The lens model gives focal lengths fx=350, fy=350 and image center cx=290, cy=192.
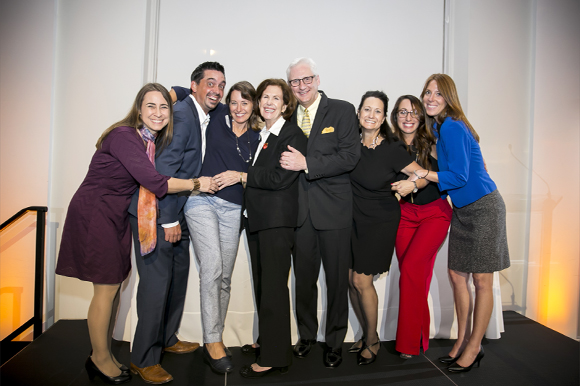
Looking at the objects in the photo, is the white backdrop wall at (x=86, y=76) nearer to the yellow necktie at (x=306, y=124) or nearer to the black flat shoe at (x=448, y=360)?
the yellow necktie at (x=306, y=124)

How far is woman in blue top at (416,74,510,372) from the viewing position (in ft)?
8.14

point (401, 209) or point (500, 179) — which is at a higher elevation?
point (500, 179)

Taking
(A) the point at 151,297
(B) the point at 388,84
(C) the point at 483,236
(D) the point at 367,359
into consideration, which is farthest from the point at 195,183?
(B) the point at 388,84

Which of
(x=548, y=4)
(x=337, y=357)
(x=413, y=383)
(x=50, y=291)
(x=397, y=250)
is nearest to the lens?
(x=413, y=383)

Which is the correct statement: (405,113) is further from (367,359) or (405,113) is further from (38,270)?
(38,270)

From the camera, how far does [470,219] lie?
8.45ft

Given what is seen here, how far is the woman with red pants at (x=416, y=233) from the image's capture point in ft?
8.60

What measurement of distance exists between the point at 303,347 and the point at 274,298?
63cm

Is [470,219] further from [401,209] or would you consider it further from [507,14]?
[507,14]

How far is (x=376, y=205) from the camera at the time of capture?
8.39 ft

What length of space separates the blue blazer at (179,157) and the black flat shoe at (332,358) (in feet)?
4.76

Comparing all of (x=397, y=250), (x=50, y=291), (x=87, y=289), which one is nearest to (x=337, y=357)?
(x=397, y=250)

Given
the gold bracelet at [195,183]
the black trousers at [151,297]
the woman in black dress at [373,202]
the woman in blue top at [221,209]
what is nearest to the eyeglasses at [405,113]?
the woman in black dress at [373,202]

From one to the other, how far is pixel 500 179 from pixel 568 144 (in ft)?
2.51
